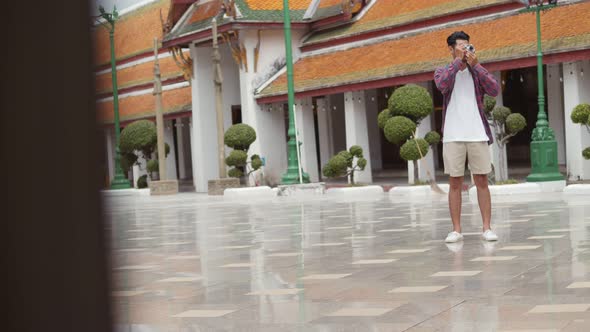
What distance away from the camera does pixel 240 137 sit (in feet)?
103

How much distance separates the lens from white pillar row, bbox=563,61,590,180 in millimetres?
24531

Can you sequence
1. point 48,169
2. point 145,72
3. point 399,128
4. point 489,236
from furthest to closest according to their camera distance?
point 145,72 < point 399,128 < point 489,236 < point 48,169

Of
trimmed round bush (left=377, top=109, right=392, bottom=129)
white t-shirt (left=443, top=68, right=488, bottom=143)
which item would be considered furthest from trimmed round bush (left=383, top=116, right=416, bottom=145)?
white t-shirt (left=443, top=68, right=488, bottom=143)

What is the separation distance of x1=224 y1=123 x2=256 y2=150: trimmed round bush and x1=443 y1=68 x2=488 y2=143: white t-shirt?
2210 centimetres

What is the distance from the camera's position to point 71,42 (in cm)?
135

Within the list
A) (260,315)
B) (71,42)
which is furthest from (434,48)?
(71,42)

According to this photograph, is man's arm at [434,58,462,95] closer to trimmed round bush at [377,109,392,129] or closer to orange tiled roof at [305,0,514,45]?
trimmed round bush at [377,109,392,129]

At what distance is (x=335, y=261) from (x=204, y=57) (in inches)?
1173

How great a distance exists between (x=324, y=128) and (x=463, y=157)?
26811mm

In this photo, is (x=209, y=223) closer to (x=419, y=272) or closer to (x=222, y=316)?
(x=419, y=272)

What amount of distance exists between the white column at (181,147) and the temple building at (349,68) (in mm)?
110

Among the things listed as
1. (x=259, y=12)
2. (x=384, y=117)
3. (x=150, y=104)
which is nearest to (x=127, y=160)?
(x=150, y=104)

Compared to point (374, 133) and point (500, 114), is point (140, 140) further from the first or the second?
point (500, 114)

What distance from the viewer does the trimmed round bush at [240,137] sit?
31422 mm
